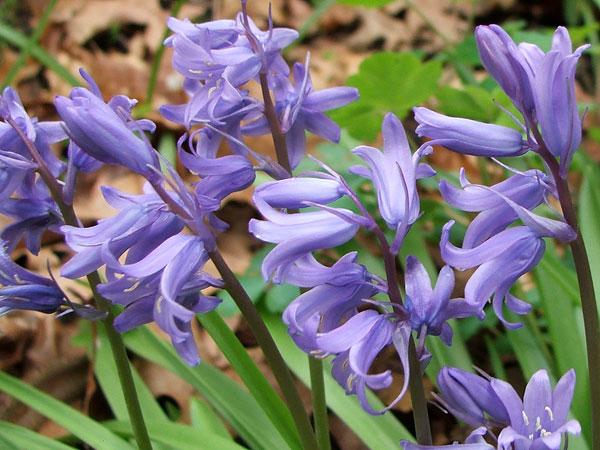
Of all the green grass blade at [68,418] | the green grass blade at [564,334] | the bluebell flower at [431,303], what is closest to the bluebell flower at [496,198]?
the bluebell flower at [431,303]

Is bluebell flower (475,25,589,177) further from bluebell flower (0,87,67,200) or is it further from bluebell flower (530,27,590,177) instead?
bluebell flower (0,87,67,200)

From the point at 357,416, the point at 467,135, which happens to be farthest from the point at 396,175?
the point at 357,416

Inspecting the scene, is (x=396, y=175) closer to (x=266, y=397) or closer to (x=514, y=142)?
(x=514, y=142)

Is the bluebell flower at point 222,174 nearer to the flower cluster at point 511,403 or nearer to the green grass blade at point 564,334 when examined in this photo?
the flower cluster at point 511,403

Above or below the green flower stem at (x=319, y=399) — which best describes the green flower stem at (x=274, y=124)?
above

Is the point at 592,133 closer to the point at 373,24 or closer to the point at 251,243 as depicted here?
the point at 251,243

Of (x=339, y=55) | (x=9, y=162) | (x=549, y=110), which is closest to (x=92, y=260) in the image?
(x=9, y=162)
